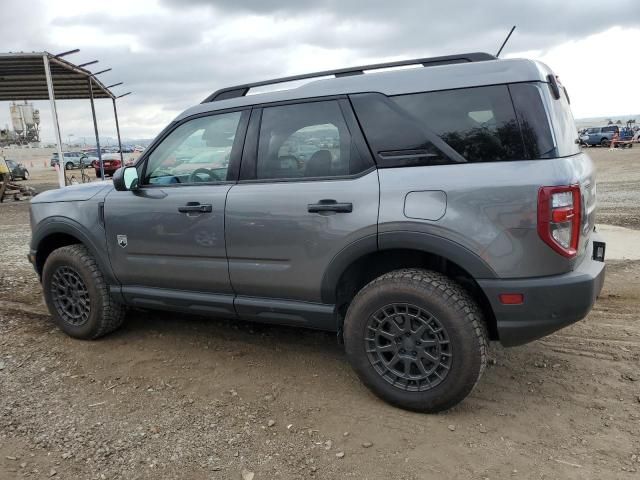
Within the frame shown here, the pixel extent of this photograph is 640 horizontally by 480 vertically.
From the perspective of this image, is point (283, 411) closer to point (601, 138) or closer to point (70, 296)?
point (70, 296)

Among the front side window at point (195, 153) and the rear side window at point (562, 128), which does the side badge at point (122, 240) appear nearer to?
the front side window at point (195, 153)

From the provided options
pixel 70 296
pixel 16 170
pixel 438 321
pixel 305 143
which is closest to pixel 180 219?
pixel 305 143

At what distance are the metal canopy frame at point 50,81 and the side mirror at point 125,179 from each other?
892 cm

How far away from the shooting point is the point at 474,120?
280cm

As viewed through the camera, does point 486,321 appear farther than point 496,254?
Yes

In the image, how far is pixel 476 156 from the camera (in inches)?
109

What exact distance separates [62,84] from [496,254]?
54.8 feet

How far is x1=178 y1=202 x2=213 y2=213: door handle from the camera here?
3.49 meters

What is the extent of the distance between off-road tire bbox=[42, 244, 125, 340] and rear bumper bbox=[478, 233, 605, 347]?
9.80ft

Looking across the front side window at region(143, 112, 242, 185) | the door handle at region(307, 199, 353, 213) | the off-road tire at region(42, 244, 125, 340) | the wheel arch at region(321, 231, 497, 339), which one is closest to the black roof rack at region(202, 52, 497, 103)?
the front side window at region(143, 112, 242, 185)

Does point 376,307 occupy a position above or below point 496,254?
below

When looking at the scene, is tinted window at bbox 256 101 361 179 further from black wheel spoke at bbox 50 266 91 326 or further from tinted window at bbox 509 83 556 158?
black wheel spoke at bbox 50 266 91 326

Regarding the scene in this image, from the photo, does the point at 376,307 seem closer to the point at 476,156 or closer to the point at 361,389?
the point at 361,389

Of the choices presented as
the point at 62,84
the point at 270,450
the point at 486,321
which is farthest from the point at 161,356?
the point at 62,84
